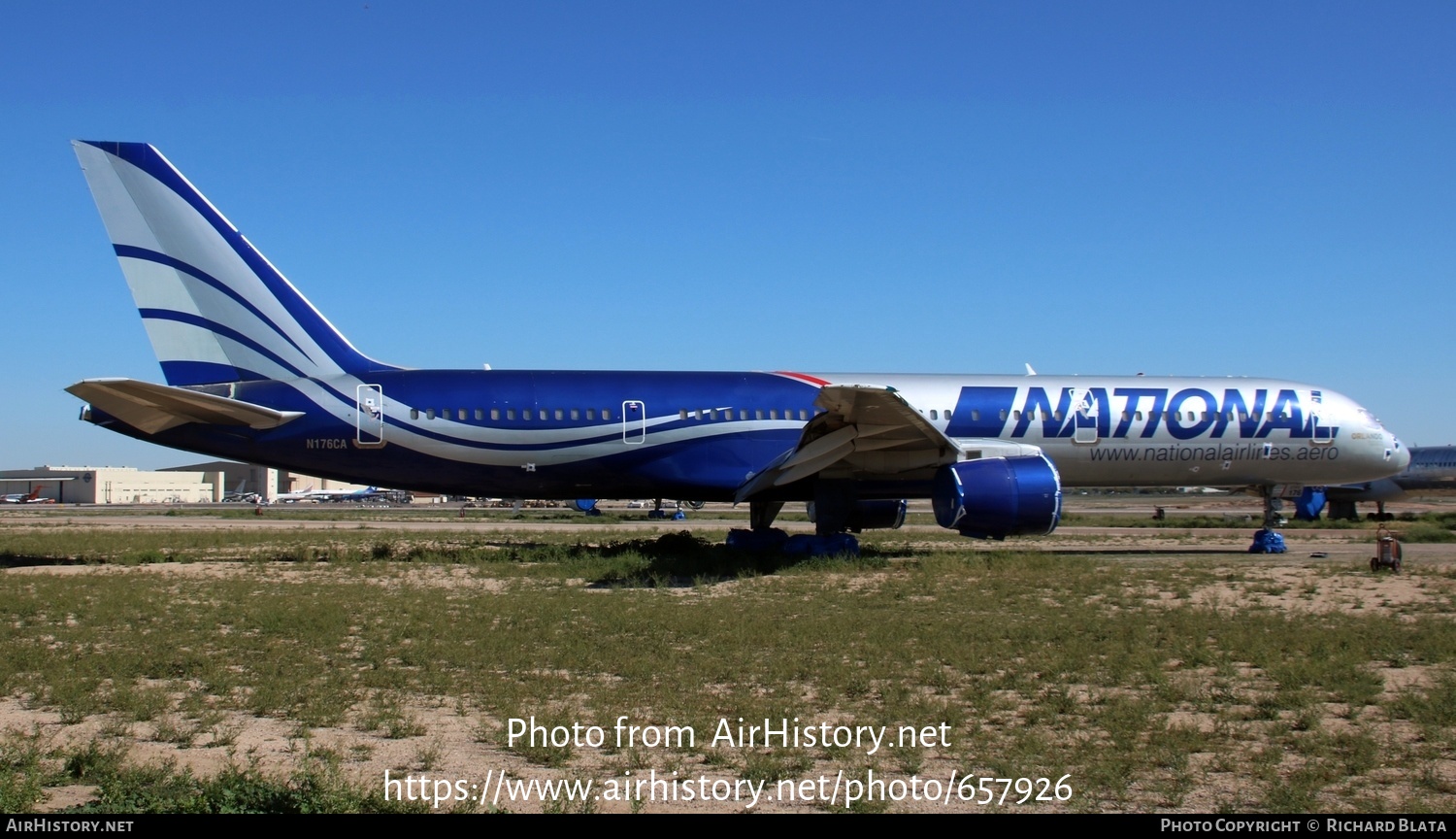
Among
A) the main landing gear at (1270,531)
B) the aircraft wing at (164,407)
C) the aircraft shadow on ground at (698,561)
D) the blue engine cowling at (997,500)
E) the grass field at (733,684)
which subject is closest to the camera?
the grass field at (733,684)

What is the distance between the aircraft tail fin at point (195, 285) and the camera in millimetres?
16609

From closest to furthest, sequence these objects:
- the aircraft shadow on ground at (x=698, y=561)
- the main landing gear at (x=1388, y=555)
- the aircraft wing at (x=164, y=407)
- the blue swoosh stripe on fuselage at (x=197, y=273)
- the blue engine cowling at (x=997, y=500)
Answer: the aircraft shadow on ground at (x=698, y=561), the aircraft wing at (x=164, y=407), the main landing gear at (x=1388, y=555), the blue engine cowling at (x=997, y=500), the blue swoosh stripe on fuselage at (x=197, y=273)

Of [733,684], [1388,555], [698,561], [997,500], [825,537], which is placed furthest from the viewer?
[825,537]

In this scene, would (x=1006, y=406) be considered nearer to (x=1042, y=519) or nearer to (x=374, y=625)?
(x=1042, y=519)

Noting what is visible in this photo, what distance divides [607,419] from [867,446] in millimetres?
4627

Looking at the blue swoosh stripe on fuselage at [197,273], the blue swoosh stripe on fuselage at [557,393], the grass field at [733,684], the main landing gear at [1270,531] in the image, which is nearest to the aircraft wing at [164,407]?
the blue swoosh stripe on fuselage at [557,393]

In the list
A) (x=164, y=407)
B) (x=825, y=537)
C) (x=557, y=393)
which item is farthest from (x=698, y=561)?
(x=164, y=407)

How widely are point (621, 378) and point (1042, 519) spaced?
7653 millimetres

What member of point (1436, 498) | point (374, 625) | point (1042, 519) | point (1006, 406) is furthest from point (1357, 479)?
point (1436, 498)

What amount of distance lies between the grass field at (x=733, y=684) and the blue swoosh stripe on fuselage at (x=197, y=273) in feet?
15.3

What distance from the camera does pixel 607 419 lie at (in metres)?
18.8

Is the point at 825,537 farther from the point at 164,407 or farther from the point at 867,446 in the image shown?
the point at 164,407

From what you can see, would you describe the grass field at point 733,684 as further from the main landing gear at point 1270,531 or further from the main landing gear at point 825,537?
the main landing gear at point 1270,531

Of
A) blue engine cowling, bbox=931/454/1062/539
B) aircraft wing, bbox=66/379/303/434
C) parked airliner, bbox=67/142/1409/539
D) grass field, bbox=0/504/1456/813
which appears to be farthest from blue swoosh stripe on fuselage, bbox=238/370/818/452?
blue engine cowling, bbox=931/454/1062/539
